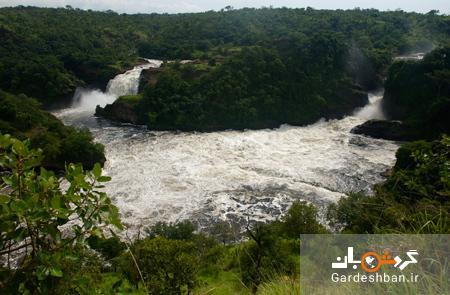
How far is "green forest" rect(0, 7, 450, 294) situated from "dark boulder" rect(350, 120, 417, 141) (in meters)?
0.64

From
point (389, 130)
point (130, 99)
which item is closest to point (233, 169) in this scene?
point (389, 130)

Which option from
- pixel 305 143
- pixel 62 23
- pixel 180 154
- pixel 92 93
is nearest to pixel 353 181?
pixel 305 143

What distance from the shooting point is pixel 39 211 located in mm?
2043

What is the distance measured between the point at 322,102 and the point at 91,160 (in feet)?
85.7

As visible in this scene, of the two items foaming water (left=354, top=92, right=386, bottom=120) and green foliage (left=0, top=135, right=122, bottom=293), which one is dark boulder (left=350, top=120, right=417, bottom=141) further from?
green foliage (left=0, top=135, right=122, bottom=293)

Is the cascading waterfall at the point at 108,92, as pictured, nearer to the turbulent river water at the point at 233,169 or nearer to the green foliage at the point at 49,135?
the turbulent river water at the point at 233,169

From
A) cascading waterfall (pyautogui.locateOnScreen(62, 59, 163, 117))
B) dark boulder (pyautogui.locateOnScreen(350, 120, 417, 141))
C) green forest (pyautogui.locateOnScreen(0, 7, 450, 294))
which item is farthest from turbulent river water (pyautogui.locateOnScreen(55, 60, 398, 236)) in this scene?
cascading waterfall (pyautogui.locateOnScreen(62, 59, 163, 117))

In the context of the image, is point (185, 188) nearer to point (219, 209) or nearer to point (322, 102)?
point (219, 209)

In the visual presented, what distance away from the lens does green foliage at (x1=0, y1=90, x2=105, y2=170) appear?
1119 inches

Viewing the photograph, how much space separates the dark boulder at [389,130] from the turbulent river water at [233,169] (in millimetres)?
1054

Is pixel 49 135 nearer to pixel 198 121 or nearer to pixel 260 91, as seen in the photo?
pixel 198 121

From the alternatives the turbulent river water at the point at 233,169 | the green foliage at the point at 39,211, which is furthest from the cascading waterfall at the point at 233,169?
the green foliage at the point at 39,211

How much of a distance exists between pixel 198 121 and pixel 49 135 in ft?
48.8

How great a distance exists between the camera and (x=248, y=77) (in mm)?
45312
